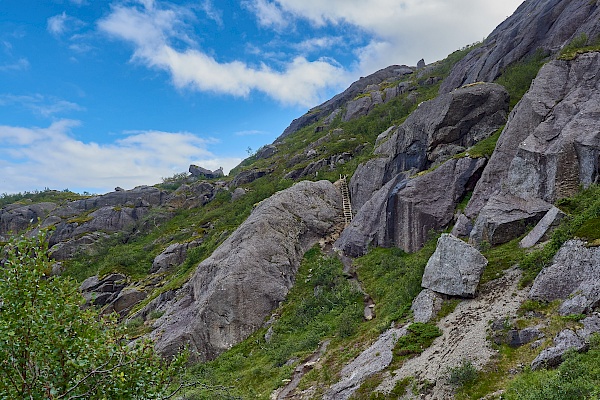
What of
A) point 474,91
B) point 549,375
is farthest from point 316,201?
point 549,375

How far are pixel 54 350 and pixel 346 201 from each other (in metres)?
36.8

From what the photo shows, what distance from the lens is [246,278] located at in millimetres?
28781

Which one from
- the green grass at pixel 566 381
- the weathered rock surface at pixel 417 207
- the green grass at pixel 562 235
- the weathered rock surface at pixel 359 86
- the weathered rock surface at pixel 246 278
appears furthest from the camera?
the weathered rock surface at pixel 359 86

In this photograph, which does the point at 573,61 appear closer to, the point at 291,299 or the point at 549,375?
the point at 549,375

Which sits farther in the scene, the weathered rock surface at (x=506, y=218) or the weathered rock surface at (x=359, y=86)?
the weathered rock surface at (x=359, y=86)

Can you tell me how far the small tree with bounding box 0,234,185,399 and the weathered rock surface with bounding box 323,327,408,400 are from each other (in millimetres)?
9007

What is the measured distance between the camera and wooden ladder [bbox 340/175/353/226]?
4029 centimetres

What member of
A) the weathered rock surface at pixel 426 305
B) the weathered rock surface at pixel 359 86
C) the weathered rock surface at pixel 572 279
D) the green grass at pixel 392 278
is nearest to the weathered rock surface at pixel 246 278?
the green grass at pixel 392 278

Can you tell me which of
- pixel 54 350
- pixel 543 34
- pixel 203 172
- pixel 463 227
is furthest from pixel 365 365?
pixel 203 172

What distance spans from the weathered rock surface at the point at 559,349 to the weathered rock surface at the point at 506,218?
28.8ft

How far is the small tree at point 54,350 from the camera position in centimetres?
733

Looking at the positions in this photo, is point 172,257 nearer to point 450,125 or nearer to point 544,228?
point 450,125

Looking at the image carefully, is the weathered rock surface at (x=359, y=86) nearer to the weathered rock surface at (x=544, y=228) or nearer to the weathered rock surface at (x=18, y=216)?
the weathered rock surface at (x=18, y=216)

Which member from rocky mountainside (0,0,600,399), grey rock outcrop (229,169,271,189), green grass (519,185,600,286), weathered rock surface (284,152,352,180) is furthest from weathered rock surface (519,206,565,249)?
grey rock outcrop (229,169,271,189)
